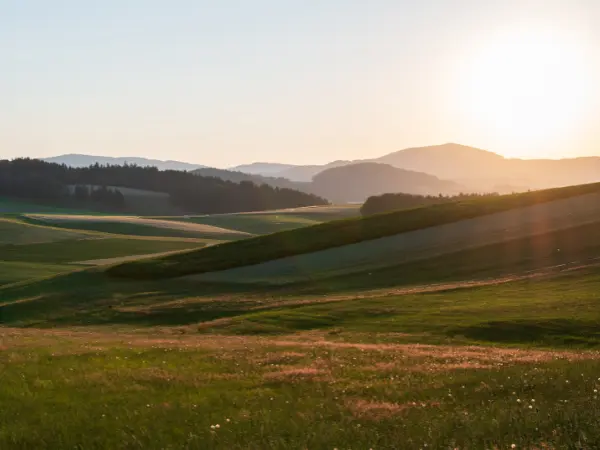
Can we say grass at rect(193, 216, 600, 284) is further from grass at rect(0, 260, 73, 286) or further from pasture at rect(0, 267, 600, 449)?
grass at rect(0, 260, 73, 286)

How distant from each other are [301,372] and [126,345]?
45.6 ft

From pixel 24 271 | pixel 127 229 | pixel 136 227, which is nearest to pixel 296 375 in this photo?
pixel 24 271

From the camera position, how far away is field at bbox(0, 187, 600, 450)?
1357 centimetres

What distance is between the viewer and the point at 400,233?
85.1 m

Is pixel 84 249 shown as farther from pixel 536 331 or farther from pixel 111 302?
pixel 536 331

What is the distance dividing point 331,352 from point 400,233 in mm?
59235

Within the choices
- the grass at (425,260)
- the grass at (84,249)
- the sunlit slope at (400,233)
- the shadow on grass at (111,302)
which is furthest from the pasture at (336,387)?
the grass at (84,249)

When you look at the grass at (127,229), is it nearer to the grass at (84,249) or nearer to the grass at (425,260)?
the grass at (84,249)

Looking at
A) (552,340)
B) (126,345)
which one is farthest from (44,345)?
(552,340)

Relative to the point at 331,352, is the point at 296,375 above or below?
above

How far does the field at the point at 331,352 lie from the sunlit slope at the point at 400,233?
146 cm

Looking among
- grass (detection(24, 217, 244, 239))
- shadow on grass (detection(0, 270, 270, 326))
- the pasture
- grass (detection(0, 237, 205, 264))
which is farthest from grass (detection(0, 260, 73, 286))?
grass (detection(24, 217, 244, 239))

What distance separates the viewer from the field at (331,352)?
13.6 m

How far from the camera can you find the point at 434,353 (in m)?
27.0
